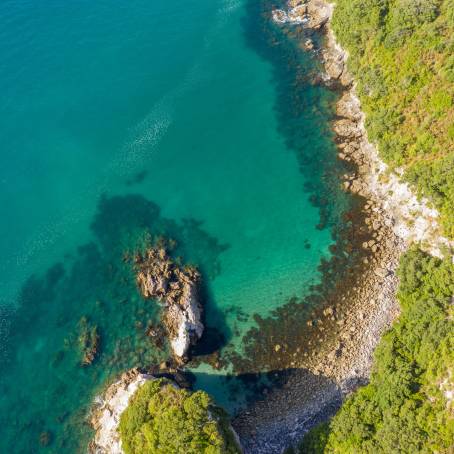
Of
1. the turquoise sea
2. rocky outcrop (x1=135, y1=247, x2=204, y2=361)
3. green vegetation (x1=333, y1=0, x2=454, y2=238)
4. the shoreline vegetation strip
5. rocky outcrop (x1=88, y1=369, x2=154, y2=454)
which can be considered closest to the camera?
the shoreline vegetation strip

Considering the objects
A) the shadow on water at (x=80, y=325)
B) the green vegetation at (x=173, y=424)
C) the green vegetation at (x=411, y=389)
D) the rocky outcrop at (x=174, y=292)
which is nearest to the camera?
the green vegetation at (x=411, y=389)

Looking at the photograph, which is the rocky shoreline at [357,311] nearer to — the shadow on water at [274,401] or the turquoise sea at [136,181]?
the shadow on water at [274,401]

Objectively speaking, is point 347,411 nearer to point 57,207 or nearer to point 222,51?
point 57,207

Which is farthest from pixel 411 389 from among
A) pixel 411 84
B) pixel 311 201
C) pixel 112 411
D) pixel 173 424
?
pixel 411 84

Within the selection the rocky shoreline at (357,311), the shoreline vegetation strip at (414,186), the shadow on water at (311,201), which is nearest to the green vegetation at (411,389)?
the shoreline vegetation strip at (414,186)

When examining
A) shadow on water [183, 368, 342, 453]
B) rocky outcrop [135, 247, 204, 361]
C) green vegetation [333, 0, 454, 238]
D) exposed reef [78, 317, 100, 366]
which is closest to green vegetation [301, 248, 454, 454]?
shadow on water [183, 368, 342, 453]

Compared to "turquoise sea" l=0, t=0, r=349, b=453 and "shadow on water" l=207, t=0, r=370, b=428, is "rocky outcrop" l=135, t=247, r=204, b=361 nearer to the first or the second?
"turquoise sea" l=0, t=0, r=349, b=453
